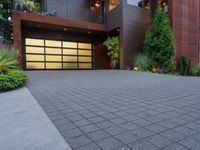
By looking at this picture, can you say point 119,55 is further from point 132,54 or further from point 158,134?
point 158,134

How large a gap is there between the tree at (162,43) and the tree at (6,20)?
11050mm

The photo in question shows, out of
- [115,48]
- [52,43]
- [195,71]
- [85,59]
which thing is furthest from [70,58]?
[195,71]

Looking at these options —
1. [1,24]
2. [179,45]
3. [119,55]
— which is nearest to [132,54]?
[119,55]

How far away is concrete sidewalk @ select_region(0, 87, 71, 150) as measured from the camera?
7.22ft

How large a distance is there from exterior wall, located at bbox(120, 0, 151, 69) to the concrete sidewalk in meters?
10.2

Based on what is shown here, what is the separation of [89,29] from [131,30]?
11.2 feet

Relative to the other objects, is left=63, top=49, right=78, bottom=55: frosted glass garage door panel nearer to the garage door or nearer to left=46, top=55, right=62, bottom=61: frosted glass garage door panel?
the garage door

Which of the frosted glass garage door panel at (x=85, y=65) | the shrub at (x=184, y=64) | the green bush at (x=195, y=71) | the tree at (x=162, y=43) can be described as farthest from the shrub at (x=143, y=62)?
the frosted glass garage door panel at (x=85, y=65)

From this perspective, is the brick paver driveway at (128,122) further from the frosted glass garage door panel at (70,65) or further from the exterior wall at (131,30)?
the frosted glass garage door panel at (70,65)

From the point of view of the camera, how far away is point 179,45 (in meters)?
13.5

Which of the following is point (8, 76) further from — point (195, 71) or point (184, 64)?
point (195, 71)

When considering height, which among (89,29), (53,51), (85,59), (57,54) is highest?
(89,29)

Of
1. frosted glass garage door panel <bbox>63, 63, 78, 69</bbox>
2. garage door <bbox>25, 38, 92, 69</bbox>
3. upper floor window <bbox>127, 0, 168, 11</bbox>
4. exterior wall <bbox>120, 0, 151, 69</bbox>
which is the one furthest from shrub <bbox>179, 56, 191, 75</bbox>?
frosted glass garage door panel <bbox>63, 63, 78, 69</bbox>

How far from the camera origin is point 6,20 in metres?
14.1
